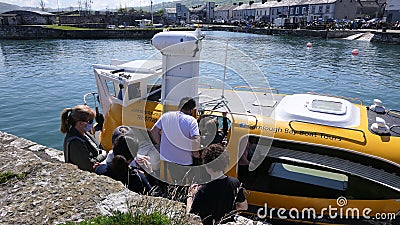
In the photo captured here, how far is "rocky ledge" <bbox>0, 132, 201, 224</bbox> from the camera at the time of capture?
2.31m

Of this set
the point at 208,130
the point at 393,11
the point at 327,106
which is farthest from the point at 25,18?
the point at 393,11

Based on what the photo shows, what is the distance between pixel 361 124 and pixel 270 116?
5.14 ft

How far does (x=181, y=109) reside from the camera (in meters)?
4.42

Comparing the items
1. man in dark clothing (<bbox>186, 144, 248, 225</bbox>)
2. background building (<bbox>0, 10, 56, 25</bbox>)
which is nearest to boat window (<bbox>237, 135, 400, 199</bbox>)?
man in dark clothing (<bbox>186, 144, 248, 225</bbox>)

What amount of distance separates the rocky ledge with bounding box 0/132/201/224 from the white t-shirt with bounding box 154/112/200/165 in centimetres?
161

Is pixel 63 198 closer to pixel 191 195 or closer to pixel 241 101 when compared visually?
pixel 191 195

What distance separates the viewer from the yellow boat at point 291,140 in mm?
4625

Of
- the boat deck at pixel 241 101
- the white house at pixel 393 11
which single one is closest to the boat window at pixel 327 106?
Result: the boat deck at pixel 241 101

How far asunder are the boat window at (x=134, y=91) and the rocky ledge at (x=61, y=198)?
3.30 metres

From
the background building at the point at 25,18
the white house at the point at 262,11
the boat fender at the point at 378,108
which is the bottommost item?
the boat fender at the point at 378,108

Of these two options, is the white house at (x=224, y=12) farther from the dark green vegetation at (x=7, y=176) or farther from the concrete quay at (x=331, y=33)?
the dark green vegetation at (x=7, y=176)

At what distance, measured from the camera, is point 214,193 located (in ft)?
10.5

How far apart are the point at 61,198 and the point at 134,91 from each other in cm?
408

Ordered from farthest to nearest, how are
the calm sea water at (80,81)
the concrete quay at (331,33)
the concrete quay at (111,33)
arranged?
the concrete quay at (111,33), the concrete quay at (331,33), the calm sea water at (80,81)
